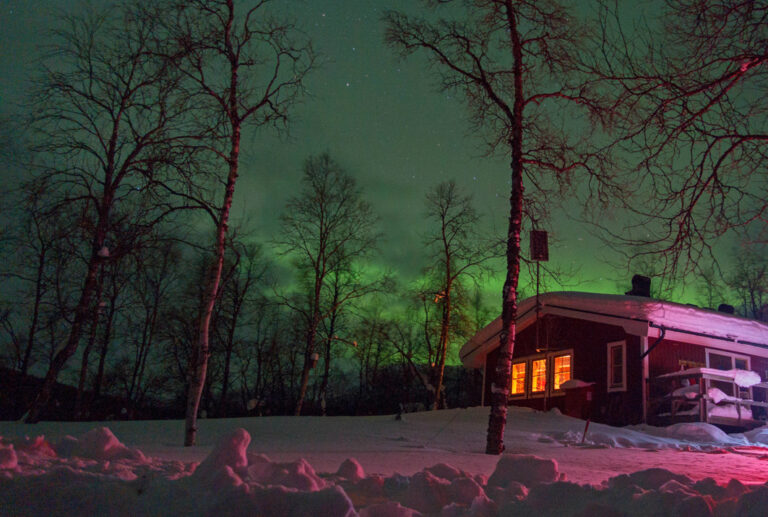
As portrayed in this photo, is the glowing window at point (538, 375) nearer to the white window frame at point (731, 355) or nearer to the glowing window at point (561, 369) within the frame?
the glowing window at point (561, 369)

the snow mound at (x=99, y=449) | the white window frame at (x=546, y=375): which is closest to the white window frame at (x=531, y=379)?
the white window frame at (x=546, y=375)

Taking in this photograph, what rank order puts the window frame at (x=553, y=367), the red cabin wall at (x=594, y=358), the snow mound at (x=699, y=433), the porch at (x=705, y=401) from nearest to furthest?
the snow mound at (x=699, y=433) < the porch at (x=705, y=401) < the red cabin wall at (x=594, y=358) < the window frame at (x=553, y=367)

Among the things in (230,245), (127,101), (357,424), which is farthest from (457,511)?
(127,101)

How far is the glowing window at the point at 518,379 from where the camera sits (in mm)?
23141

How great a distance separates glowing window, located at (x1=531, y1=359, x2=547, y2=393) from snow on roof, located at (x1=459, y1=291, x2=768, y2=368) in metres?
2.02

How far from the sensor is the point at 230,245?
1212cm

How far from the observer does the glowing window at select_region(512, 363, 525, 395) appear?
75.9ft

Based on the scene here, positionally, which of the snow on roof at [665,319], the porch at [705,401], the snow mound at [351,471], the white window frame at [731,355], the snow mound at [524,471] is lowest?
the snow mound at [351,471]

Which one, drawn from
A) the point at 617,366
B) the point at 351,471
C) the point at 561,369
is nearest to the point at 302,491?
the point at 351,471

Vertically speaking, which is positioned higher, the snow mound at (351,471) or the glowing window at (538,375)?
the glowing window at (538,375)

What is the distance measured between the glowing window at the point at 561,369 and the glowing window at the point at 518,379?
1696mm

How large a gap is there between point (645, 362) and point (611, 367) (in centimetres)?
140

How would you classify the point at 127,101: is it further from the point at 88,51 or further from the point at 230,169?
the point at 230,169

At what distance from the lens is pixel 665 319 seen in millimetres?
18562
